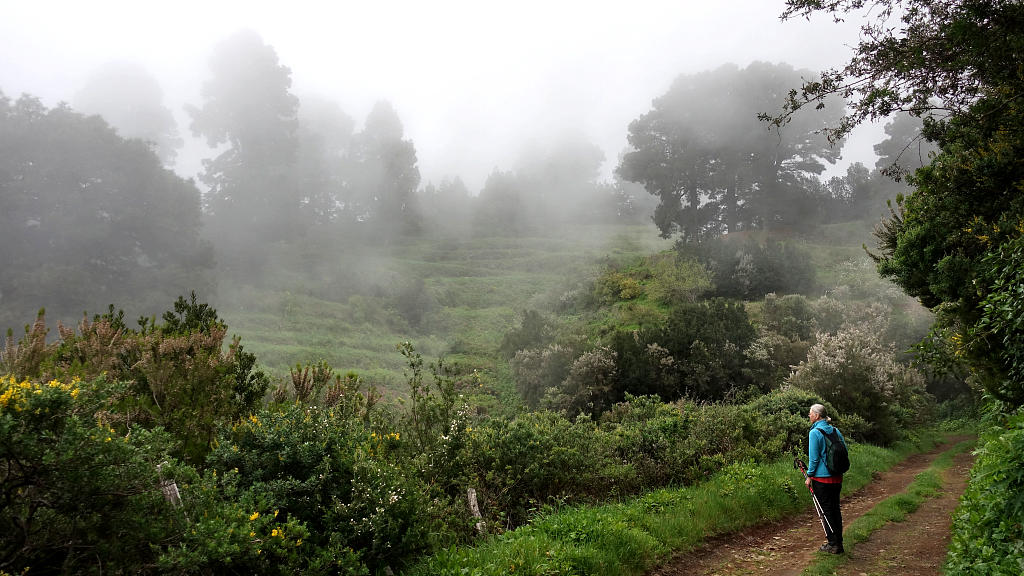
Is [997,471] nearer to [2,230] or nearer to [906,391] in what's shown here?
[906,391]

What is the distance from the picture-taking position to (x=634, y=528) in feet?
18.7

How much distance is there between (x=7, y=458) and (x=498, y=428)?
Result: 17.9 feet

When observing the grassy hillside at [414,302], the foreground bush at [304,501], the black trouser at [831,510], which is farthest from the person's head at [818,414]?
the grassy hillside at [414,302]

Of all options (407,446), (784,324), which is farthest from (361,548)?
(784,324)

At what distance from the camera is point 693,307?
65.1 feet

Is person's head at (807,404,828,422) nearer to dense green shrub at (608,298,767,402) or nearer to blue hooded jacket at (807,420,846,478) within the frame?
blue hooded jacket at (807,420,846,478)

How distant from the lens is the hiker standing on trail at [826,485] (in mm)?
6035

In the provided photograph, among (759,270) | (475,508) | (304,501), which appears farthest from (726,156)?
(304,501)

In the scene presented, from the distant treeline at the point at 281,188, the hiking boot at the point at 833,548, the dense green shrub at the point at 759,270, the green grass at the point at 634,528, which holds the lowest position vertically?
the hiking boot at the point at 833,548

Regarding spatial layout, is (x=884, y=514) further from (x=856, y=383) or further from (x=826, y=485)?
(x=856, y=383)

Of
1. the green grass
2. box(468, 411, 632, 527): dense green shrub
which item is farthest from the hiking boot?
box(468, 411, 632, 527): dense green shrub

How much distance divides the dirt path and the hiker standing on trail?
0.83ft

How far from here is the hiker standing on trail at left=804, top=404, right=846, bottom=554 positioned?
6035 millimetres

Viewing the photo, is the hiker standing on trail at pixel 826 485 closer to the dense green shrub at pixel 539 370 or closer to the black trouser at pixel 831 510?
the black trouser at pixel 831 510
